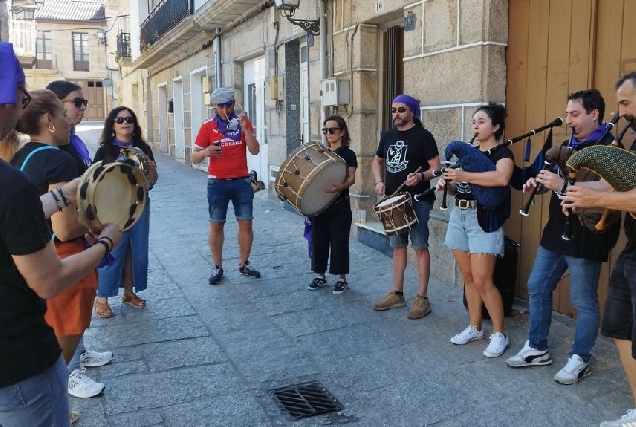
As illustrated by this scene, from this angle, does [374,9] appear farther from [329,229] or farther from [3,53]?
[3,53]

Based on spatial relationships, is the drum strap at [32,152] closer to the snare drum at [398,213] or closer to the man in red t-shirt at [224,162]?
the snare drum at [398,213]

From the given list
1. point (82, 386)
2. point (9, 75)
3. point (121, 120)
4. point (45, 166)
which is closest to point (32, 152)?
point (45, 166)

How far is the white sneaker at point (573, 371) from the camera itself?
3322 mm

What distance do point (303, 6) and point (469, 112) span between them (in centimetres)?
391

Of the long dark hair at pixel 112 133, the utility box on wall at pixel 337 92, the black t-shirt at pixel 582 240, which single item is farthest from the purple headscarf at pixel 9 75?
the utility box on wall at pixel 337 92

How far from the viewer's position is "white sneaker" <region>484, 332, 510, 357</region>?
3744 mm

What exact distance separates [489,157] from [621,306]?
4.27 feet

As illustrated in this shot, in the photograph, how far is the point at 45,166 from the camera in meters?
2.61

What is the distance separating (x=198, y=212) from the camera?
9297mm

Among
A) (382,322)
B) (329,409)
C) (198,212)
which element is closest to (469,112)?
(382,322)

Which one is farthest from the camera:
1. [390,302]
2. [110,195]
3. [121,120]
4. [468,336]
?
[390,302]

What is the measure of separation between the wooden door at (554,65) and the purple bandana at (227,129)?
239 centimetres

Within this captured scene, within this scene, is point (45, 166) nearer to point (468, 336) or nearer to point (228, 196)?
point (468, 336)

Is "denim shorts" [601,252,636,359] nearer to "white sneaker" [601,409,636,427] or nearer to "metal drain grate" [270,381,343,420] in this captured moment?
"white sneaker" [601,409,636,427]
